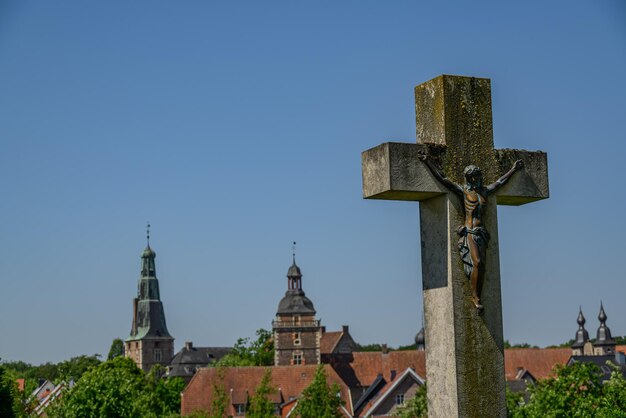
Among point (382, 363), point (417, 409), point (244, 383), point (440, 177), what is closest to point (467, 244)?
point (440, 177)

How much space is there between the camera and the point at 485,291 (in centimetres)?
756

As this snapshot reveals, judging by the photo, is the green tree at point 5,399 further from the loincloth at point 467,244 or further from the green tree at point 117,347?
the green tree at point 117,347

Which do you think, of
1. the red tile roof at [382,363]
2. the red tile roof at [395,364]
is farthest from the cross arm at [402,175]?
the red tile roof at [395,364]

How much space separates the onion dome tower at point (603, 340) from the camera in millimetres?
146250

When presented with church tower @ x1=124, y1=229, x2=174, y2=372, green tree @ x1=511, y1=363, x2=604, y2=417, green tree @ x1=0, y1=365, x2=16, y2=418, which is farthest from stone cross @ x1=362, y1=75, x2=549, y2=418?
church tower @ x1=124, y1=229, x2=174, y2=372

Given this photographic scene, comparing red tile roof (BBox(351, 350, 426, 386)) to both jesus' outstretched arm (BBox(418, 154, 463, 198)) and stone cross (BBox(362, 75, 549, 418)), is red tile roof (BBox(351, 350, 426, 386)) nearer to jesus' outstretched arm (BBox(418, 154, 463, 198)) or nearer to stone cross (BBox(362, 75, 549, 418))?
stone cross (BBox(362, 75, 549, 418))

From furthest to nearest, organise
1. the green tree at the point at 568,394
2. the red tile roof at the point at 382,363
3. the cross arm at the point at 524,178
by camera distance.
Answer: the red tile roof at the point at 382,363 < the green tree at the point at 568,394 < the cross arm at the point at 524,178

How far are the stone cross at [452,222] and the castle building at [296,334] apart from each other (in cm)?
11347

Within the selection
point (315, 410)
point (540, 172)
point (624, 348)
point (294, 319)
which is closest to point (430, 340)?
point (540, 172)

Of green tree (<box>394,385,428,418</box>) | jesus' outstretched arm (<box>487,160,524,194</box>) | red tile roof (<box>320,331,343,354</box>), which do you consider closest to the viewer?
jesus' outstretched arm (<box>487,160,524,194</box>)

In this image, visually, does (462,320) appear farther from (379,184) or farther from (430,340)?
(379,184)

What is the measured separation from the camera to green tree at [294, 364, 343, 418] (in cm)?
5353

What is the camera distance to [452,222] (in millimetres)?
7559

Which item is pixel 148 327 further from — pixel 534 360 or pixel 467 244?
pixel 467 244
